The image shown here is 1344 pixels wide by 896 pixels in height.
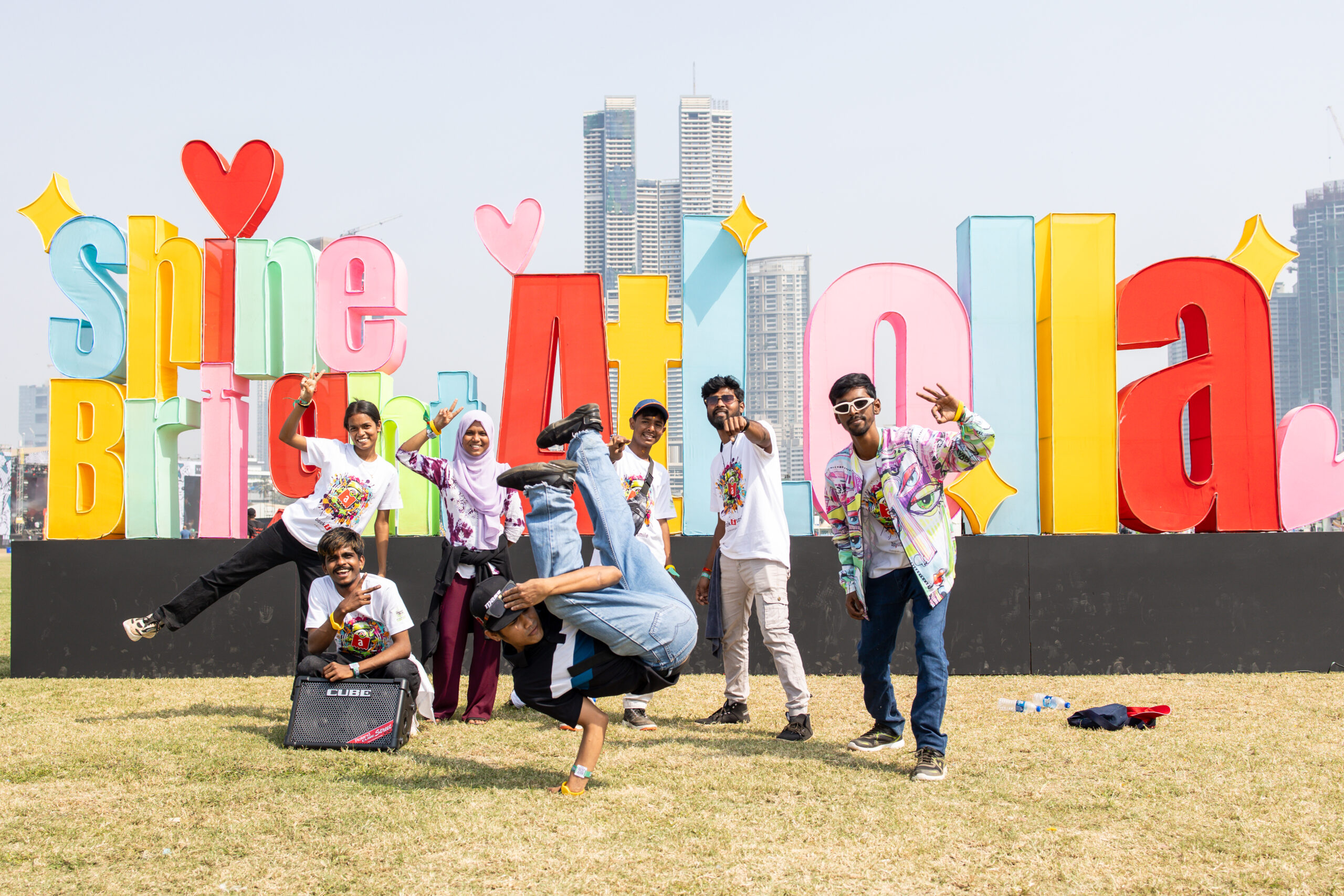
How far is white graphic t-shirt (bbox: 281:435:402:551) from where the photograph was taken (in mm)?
5656

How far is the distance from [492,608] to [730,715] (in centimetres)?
227

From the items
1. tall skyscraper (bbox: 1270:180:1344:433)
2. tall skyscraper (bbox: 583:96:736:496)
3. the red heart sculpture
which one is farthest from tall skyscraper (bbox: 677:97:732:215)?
the red heart sculpture

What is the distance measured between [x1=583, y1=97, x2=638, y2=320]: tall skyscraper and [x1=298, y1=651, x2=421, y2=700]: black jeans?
499 ft

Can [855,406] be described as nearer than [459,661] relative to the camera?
Yes

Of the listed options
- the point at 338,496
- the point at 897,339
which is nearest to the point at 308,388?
the point at 338,496

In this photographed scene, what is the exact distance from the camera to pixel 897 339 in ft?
24.4

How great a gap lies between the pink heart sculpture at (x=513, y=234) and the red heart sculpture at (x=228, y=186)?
1.68 meters

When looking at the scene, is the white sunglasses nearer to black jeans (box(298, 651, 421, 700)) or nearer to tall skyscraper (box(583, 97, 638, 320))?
black jeans (box(298, 651, 421, 700))

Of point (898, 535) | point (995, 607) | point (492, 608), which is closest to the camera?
point (492, 608)

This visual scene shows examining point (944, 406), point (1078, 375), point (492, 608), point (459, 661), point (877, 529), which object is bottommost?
point (459, 661)

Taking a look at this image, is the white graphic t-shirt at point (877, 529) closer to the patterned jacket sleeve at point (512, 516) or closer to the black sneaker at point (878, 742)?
the black sneaker at point (878, 742)

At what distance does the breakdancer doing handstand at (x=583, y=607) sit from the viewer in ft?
12.2

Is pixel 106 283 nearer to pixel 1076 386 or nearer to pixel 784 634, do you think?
pixel 784 634

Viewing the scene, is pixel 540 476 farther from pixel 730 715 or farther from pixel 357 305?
pixel 357 305
